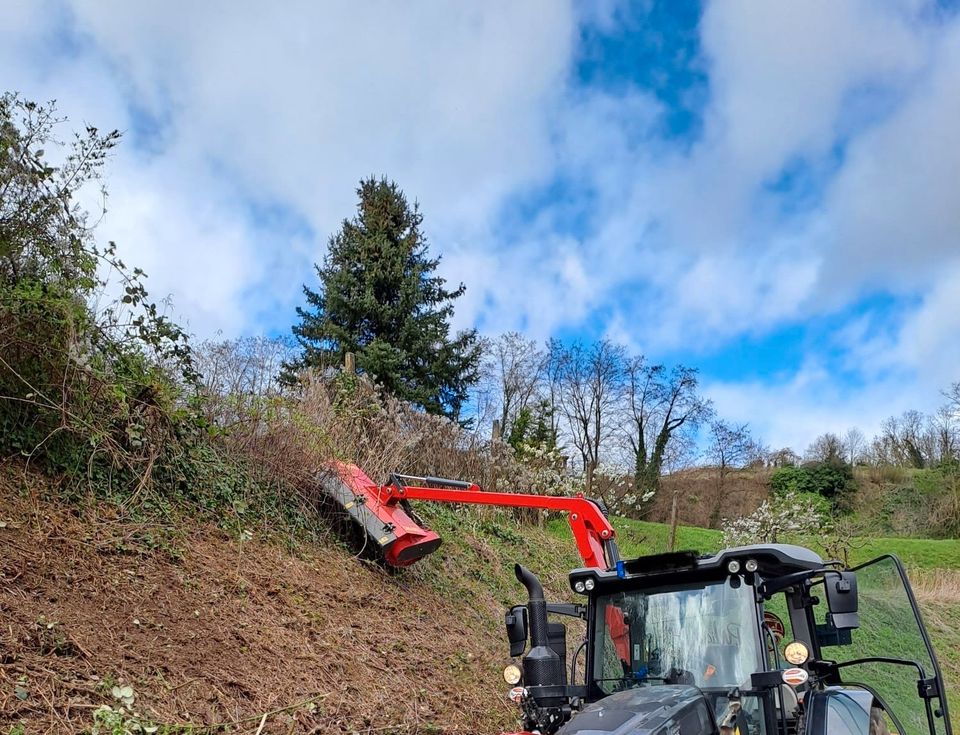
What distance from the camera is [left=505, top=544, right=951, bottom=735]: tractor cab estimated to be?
4047mm

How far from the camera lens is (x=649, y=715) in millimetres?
3668

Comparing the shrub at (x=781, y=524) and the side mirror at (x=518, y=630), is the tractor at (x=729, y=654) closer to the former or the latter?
the side mirror at (x=518, y=630)

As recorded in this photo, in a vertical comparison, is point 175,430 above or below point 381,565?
above

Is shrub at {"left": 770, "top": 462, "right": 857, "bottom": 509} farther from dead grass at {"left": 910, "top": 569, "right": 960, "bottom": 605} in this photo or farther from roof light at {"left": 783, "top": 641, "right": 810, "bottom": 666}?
roof light at {"left": 783, "top": 641, "right": 810, "bottom": 666}

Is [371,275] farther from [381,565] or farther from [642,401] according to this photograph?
[642,401]

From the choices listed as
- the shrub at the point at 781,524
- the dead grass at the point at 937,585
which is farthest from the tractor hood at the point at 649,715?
the dead grass at the point at 937,585

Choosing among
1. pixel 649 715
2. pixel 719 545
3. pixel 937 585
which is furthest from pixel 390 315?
pixel 649 715

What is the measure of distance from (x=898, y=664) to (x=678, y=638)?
1.47 meters

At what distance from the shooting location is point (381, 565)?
31.6 feet

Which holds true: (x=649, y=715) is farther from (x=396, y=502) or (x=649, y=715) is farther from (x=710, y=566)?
(x=396, y=502)

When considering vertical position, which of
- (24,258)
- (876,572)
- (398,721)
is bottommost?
(398,721)

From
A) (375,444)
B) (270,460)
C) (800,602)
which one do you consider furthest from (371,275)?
(800,602)

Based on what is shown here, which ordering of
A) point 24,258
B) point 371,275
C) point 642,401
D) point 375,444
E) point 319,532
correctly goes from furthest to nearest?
point 642,401 < point 371,275 < point 375,444 < point 319,532 < point 24,258

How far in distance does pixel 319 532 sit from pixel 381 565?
0.87 m
